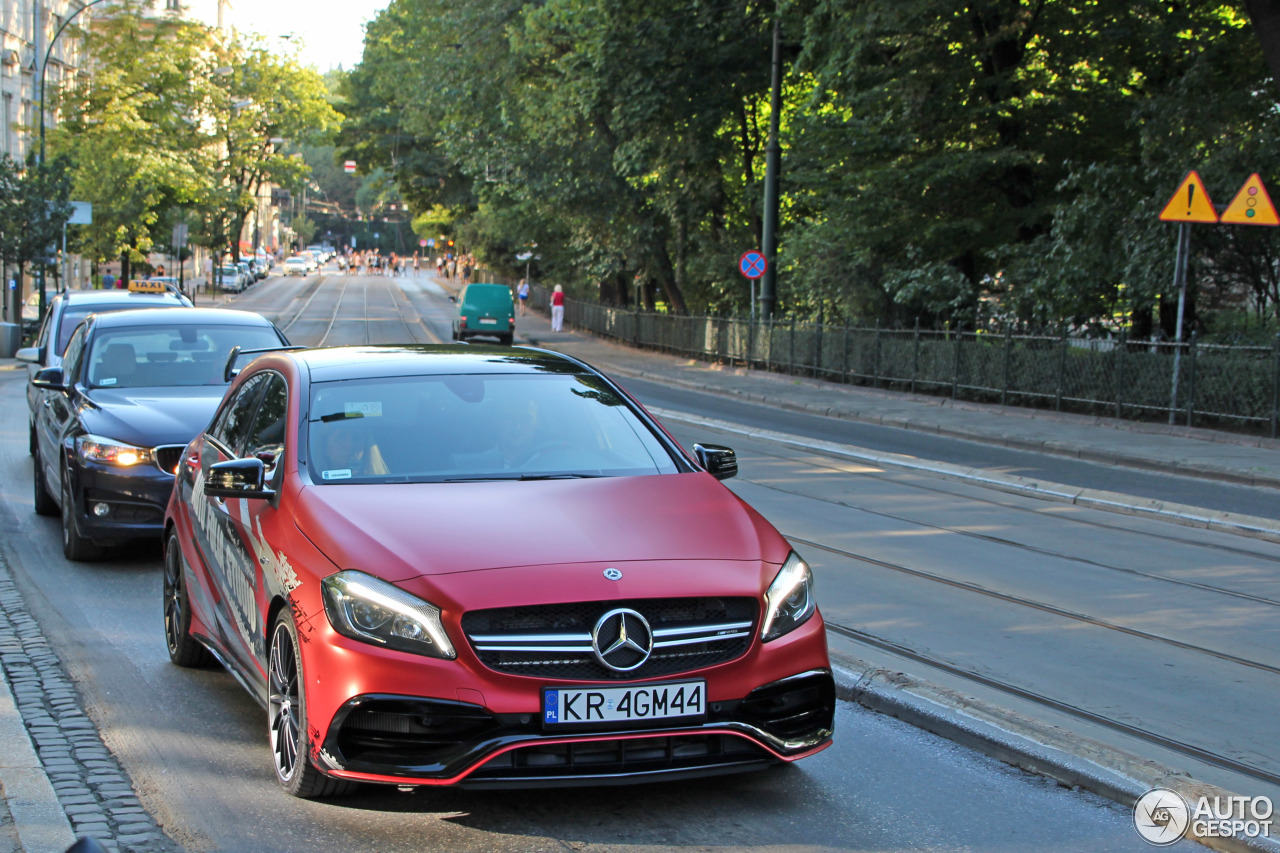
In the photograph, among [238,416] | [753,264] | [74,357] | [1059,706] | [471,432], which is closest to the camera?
[471,432]

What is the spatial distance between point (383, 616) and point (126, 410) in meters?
5.58

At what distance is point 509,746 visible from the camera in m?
3.96

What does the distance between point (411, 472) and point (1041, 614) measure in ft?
13.4

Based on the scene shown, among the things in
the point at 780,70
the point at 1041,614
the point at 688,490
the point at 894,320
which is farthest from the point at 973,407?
the point at 688,490

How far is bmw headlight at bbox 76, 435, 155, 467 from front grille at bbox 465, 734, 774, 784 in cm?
520

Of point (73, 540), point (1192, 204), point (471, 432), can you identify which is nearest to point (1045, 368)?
point (1192, 204)

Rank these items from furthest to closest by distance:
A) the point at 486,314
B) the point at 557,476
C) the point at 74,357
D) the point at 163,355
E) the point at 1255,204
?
the point at 486,314
the point at 1255,204
the point at 74,357
the point at 163,355
the point at 557,476

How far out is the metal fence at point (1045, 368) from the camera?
1823 centimetres

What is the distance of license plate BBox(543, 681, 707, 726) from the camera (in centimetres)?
399

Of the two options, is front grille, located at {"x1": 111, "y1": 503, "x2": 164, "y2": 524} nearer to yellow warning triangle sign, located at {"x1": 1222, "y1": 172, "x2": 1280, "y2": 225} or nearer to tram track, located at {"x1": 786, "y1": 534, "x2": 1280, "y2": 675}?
tram track, located at {"x1": 786, "y1": 534, "x2": 1280, "y2": 675}

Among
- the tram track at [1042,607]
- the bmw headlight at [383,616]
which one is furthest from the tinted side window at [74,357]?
the bmw headlight at [383,616]

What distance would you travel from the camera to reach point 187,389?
9625 mm

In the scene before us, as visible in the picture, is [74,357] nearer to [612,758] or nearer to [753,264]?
[612,758]

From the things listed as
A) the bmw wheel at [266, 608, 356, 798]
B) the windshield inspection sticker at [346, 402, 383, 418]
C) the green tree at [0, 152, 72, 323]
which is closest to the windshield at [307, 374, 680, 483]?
the windshield inspection sticker at [346, 402, 383, 418]
